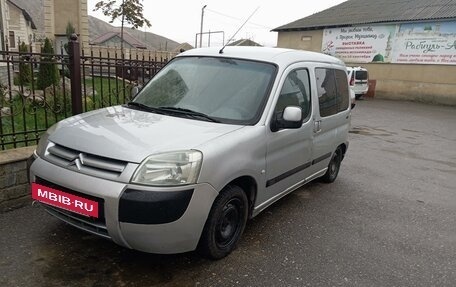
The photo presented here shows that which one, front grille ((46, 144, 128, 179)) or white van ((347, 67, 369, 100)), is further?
white van ((347, 67, 369, 100))

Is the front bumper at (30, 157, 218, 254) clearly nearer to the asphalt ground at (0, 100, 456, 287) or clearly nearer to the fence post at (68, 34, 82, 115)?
the asphalt ground at (0, 100, 456, 287)

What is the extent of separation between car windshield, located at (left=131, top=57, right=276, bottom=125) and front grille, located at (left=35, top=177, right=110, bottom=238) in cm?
115

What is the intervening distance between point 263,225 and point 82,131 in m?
2.04

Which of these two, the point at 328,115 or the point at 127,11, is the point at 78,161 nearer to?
the point at 328,115

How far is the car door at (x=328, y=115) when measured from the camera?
14.1 feet

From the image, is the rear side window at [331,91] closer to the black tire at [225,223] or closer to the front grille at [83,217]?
the black tire at [225,223]

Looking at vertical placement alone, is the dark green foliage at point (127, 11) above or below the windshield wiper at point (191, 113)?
above

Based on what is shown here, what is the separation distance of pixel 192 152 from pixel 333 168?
3392 mm

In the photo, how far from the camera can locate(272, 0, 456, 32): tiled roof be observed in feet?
67.5

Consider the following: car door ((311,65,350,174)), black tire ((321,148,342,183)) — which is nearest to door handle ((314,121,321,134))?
car door ((311,65,350,174))

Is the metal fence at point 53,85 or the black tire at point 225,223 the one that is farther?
the metal fence at point 53,85

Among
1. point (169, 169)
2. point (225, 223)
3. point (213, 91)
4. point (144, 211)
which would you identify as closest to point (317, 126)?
point (213, 91)

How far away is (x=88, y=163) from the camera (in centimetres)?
262

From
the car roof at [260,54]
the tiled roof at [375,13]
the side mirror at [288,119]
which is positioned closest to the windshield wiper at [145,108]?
the car roof at [260,54]
